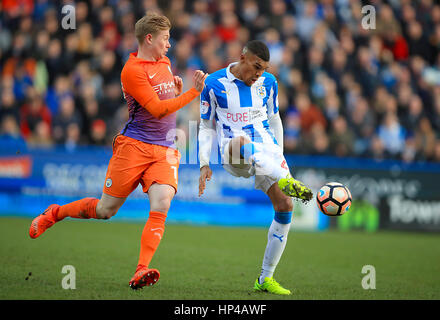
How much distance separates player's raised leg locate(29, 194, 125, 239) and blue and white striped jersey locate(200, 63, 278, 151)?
4.07ft

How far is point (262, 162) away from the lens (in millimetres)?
6059

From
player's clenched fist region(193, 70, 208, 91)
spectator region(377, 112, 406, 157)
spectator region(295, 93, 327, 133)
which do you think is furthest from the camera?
spectator region(295, 93, 327, 133)

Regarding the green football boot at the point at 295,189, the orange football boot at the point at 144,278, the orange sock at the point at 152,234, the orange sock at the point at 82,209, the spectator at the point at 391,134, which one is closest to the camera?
the green football boot at the point at 295,189

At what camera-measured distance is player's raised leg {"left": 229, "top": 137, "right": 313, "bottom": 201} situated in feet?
19.3

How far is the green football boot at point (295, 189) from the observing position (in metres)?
5.57

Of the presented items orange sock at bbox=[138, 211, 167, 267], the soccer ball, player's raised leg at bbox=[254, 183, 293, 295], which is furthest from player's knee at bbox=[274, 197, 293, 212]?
orange sock at bbox=[138, 211, 167, 267]

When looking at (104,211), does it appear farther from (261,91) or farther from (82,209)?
(261,91)

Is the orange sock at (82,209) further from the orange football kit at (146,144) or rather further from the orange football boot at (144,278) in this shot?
the orange football boot at (144,278)

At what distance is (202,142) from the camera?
21.1ft

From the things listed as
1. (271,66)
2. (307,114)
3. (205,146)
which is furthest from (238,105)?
(271,66)

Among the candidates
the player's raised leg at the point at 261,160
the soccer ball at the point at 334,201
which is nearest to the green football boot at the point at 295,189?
the player's raised leg at the point at 261,160

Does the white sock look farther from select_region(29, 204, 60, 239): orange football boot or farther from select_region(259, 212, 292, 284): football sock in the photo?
select_region(29, 204, 60, 239): orange football boot

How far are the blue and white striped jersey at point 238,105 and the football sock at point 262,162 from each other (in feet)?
0.80
